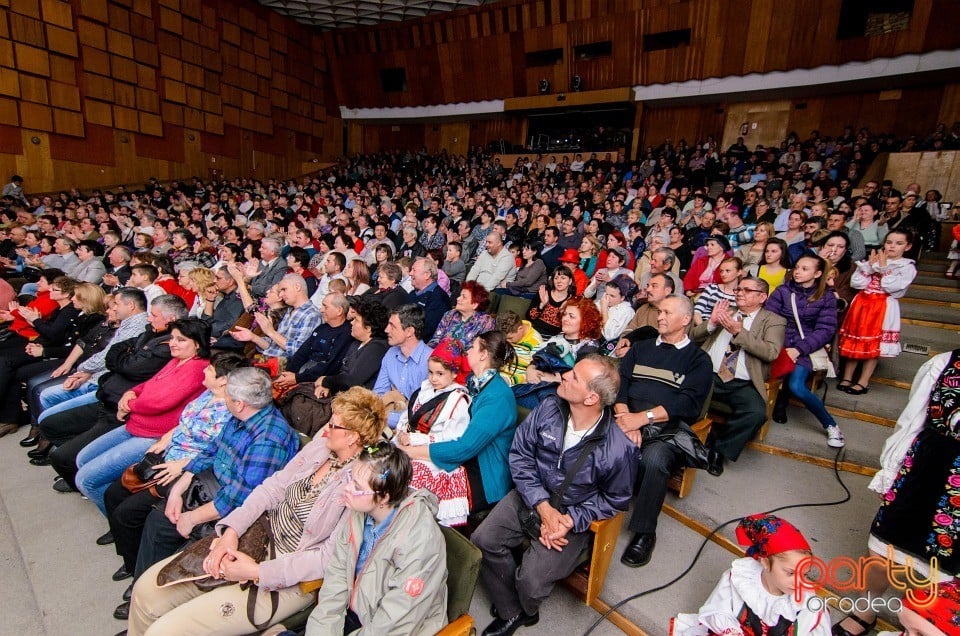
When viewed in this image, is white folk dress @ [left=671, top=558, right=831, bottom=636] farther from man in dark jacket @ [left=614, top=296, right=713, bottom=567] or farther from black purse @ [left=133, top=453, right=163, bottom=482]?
black purse @ [left=133, top=453, right=163, bottom=482]

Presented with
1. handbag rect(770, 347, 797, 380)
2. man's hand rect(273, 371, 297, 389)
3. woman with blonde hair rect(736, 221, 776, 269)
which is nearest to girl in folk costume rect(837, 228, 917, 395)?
handbag rect(770, 347, 797, 380)

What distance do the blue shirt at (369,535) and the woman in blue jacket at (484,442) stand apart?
0.50m

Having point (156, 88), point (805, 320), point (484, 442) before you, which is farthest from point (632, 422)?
point (156, 88)

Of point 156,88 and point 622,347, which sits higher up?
point 156,88

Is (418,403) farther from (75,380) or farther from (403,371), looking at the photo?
(75,380)

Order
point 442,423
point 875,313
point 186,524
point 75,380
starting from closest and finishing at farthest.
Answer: point 186,524 → point 442,423 → point 875,313 → point 75,380

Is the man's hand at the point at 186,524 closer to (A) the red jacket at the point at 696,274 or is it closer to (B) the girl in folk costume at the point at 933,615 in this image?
(B) the girl in folk costume at the point at 933,615

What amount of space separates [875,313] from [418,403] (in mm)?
2933

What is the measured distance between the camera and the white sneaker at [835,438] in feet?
8.51

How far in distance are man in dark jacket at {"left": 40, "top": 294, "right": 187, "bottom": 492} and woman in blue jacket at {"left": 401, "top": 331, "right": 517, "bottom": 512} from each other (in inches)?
70.4

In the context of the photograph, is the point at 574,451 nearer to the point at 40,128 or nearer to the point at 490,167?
the point at 490,167

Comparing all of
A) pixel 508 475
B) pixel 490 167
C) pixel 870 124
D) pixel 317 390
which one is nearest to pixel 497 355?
pixel 508 475

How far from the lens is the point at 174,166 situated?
42.7ft

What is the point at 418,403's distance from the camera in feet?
7.59
